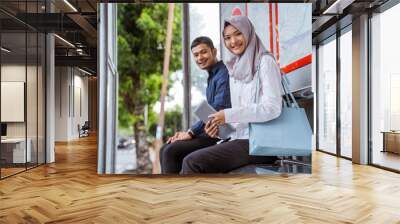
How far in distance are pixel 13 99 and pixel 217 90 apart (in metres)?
3.14

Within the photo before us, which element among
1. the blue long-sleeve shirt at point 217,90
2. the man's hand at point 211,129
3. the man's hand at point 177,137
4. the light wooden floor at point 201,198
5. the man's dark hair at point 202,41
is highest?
the man's dark hair at point 202,41

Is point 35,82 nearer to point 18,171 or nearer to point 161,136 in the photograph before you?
point 18,171

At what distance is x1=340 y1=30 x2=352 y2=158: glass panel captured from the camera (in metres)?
8.09

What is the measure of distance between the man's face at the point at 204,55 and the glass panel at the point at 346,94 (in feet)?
12.7

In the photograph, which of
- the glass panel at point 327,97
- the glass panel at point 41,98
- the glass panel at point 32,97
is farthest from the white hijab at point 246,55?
the glass panel at point 327,97

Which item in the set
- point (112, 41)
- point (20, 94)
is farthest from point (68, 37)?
point (112, 41)

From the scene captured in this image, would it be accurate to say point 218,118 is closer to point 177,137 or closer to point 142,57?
point 177,137

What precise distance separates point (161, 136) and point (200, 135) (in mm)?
A: 546

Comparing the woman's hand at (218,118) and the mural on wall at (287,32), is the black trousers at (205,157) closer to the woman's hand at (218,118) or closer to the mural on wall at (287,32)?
the woman's hand at (218,118)

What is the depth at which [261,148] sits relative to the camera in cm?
546

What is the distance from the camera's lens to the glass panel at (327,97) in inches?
Answer: 360

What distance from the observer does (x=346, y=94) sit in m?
8.38

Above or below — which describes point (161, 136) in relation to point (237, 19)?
below

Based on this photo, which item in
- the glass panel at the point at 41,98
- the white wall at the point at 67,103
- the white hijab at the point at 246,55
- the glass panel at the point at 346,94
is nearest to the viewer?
the white hijab at the point at 246,55
